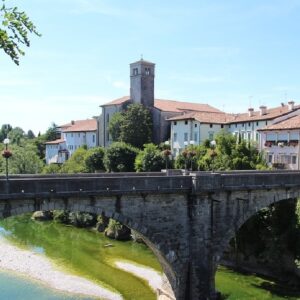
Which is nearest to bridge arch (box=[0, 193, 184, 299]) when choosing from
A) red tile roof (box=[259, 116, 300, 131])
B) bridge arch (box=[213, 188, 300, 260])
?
bridge arch (box=[213, 188, 300, 260])

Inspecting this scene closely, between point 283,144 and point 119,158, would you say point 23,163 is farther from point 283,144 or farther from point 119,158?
point 283,144

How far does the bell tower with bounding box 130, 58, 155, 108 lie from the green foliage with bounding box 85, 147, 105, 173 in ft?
47.8

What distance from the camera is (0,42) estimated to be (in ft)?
21.6

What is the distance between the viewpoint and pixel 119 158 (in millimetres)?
64688

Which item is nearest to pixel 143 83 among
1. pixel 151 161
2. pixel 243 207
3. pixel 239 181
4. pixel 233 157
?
pixel 151 161

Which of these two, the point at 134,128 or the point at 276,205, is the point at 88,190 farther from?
the point at 134,128

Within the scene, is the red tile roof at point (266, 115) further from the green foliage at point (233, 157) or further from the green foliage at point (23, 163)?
the green foliage at point (23, 163)

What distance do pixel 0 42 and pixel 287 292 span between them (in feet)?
98.2

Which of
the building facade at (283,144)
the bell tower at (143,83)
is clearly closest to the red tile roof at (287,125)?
the building facade at (283,144)

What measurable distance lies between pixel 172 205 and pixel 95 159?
45467 mm

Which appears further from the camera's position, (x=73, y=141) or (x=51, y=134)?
(x=51, y=134)

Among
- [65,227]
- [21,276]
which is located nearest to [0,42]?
[21,276]

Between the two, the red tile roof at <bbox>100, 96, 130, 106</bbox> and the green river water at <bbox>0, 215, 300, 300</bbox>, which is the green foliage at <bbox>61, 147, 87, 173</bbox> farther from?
the green river water at <bbox>0, 215, 300, 300</bbox>

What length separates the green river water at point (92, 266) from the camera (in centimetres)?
2955
